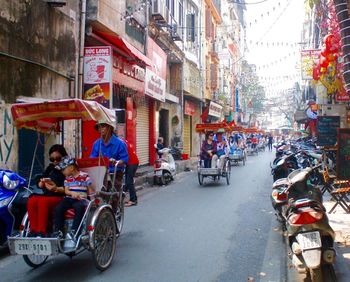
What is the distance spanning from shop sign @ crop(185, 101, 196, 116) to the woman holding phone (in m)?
22.6

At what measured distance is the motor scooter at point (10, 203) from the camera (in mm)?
6312

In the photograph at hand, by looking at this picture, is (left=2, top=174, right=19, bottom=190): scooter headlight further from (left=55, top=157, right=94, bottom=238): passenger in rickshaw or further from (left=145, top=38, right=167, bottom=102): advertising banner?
(left=145, top=38, right=167, bottom=102): advertising banner

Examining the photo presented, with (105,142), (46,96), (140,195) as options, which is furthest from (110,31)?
(105,142)

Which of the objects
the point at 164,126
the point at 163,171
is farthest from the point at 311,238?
the point at 164,126

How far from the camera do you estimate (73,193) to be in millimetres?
5543

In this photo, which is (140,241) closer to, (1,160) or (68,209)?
(68,209)

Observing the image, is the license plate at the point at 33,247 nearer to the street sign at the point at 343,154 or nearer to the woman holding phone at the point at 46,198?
the woman holding phone at the point at 46,198

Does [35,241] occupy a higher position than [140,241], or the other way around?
[35,241]

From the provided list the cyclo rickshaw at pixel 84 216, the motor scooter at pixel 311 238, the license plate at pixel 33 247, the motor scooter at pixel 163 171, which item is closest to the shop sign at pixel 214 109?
the motor scooter at pixel 163 171

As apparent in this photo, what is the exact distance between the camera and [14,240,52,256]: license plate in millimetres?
4977

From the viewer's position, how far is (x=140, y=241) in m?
7.23

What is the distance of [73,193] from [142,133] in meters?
14.5

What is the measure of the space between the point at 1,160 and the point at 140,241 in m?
3.48

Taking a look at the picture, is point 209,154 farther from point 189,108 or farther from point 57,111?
point 189,108
